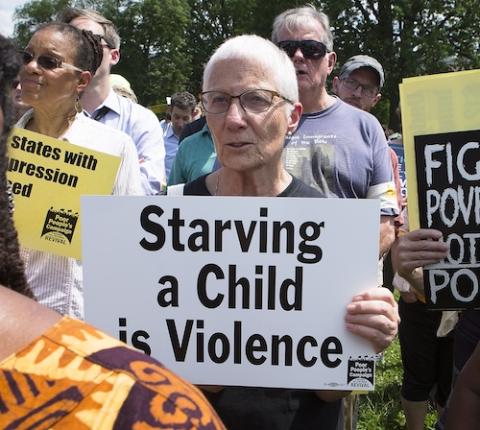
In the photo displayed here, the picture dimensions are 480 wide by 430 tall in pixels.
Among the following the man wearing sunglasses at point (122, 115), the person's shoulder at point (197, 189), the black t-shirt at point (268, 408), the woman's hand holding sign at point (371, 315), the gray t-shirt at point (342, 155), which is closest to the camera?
the woman's hand holding sign at point (371, 315)

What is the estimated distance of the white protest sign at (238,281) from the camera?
1.71 meters

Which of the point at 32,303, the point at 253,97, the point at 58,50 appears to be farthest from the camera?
the point at 58,50

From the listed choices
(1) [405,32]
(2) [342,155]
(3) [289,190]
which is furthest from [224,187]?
(1) [405,32]

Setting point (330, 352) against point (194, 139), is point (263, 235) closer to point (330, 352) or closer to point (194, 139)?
point (330, 352)

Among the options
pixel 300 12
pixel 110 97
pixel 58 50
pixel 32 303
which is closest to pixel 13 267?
pixel 32 303

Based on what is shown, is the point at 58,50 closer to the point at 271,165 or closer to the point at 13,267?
the point at 271,165

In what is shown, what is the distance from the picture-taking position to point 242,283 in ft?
5.68

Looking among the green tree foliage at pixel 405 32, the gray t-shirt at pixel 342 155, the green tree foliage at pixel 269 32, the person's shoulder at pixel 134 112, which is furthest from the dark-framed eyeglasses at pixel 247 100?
the green tree foliage at pixel 405 32

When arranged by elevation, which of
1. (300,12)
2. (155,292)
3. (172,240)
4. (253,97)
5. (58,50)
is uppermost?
(300,12)

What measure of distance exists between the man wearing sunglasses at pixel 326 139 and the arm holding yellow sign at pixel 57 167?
70cm

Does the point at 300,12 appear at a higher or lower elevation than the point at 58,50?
higher

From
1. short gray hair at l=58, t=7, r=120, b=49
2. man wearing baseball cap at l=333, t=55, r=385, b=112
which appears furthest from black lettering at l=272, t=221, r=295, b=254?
man wearing baseball cap at l=333, t=55, r=385, b=112

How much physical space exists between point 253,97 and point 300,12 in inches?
53.0

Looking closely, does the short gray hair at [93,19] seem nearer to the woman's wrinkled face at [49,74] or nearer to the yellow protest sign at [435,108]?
the woman's wrinkled face at [49,74]
